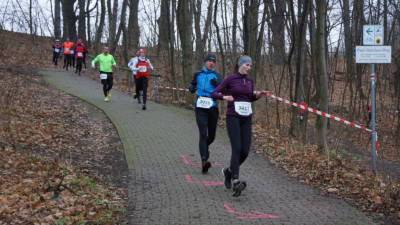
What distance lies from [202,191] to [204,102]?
1.61 meters

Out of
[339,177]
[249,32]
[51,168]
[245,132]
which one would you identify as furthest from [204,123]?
[249,32]

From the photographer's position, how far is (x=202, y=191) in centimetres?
659

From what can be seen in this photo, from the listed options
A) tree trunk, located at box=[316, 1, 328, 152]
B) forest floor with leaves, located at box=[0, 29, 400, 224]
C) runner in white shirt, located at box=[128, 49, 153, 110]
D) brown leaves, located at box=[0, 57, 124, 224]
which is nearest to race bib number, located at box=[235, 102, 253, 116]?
forest floor with leaves, located at box=[0, 29, 400, 224]

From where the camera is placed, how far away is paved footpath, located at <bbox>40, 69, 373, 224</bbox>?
18.0ft

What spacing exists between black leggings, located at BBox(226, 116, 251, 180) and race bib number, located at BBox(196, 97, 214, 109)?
1.10 meters

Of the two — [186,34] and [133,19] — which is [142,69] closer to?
[186,34]

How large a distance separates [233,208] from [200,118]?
2.13m

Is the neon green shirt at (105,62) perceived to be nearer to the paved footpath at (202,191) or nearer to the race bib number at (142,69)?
the race bib number at (142,69)

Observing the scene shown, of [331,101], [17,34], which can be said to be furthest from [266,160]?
[17,34]

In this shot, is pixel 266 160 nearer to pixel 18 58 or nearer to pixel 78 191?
pixel 78 191

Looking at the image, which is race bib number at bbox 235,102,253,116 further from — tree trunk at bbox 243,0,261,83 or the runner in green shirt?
the runner in green shirt

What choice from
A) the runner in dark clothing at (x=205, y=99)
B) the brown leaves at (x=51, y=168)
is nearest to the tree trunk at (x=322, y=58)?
the runner in dark clothing at (x=205, y=99)

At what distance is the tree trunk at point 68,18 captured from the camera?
3231cm

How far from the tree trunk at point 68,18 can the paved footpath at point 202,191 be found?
75.1 feet
